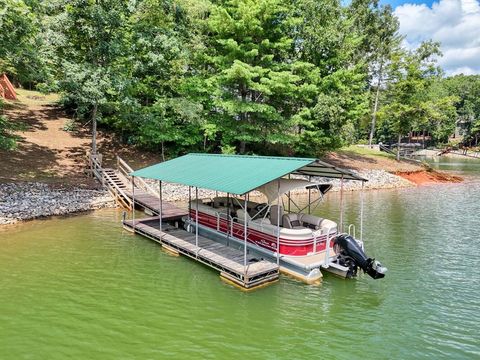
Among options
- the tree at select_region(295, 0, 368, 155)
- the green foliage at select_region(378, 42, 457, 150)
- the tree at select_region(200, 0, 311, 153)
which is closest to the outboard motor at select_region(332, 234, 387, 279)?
the tree at select_region(200, 0, 311, 153)

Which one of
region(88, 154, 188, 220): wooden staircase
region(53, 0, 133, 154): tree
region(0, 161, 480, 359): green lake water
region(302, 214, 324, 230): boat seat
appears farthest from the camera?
region(53, 0, 133, 154): tree

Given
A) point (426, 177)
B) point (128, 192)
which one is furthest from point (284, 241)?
point (426, 177)

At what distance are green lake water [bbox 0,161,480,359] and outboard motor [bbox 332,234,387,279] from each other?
0.53 metres

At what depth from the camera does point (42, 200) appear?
1866 centimetres

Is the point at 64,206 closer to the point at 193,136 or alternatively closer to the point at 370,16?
the point at 193,136

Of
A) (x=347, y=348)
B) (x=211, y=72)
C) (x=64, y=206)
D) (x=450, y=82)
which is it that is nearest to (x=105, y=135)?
(x=211, y=72)

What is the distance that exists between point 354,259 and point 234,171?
16.3 ft

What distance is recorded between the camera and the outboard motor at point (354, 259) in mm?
10750

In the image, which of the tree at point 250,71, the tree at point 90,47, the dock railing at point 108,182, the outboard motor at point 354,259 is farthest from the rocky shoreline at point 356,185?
the outboard motor at point 354,259

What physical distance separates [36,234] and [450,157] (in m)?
78.5

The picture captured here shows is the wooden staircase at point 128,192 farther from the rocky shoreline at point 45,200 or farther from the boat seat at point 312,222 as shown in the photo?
the boat seat at point 312,222

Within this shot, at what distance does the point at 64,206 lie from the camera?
18.6 meters

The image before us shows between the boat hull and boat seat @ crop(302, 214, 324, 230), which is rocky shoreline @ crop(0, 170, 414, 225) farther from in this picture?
boat seat @ crop(302, 214, 324, 230)

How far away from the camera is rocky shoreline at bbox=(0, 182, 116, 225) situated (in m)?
17.0
